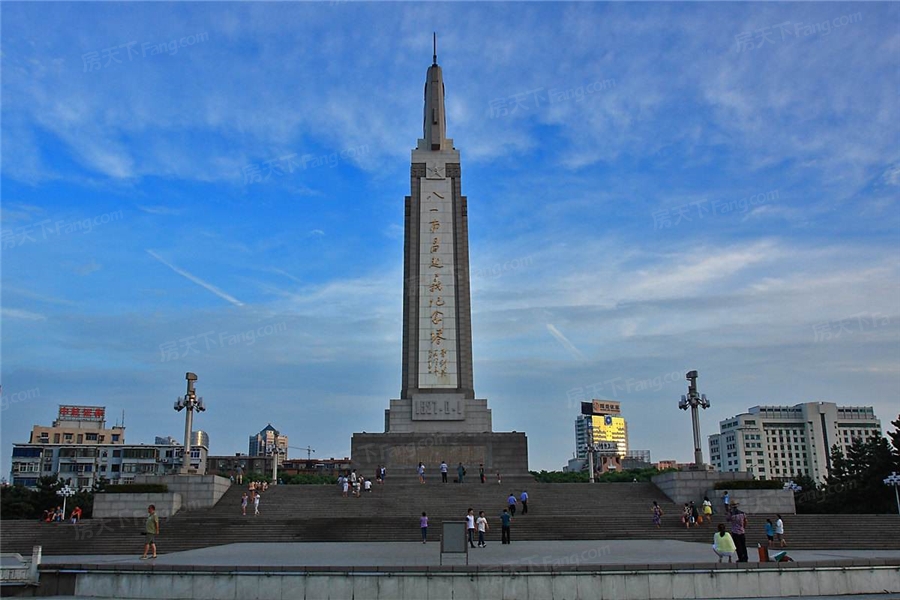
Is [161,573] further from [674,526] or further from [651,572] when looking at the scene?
[674,526]

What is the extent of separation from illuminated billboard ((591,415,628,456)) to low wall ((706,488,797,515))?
477 ft

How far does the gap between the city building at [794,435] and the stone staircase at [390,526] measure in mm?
99145

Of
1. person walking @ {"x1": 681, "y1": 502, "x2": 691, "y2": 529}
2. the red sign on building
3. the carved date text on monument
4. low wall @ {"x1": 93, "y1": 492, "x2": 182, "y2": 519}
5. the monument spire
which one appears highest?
the monument spire

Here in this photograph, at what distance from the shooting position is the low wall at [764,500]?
23.4m

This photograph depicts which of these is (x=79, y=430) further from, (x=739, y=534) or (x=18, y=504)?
(x=739, y=534)

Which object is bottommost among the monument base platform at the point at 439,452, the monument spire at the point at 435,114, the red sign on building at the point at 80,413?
the monument base platform at the point at 439,452

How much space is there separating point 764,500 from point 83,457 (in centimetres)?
5943

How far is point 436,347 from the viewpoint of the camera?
3447cm

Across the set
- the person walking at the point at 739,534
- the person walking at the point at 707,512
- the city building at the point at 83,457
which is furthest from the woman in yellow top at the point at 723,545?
the city building at the point at 83,457

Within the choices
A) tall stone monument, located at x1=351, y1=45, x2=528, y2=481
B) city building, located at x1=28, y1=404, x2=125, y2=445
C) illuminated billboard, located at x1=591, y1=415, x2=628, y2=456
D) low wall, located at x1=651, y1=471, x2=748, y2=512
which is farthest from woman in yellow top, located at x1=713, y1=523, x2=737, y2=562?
illuminated billboard, located at x1=591, y1=415, x2=628, y2=456

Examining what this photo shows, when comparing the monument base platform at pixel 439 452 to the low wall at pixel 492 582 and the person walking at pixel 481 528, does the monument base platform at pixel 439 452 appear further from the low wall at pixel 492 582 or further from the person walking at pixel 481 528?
the low wall at pixel 492 582

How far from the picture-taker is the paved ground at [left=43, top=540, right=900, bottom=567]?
13.2m

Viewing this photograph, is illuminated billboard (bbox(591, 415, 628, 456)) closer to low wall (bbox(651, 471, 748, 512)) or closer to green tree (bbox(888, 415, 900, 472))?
green tree (bbox(888, 415, 900, 472))

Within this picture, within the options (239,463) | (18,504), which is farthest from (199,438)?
(18,504)
